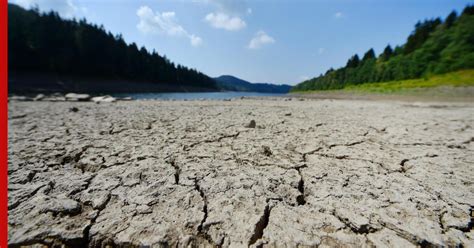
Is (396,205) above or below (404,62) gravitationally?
below

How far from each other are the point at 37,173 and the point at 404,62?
3123 cm

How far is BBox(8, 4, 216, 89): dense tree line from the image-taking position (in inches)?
1032

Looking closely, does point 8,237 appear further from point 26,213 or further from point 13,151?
point 13,151

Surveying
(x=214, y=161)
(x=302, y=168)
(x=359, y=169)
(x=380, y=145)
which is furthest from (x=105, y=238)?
(x=380, y=145)

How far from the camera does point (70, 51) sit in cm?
3022

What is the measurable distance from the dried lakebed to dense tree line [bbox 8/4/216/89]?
1366 inches

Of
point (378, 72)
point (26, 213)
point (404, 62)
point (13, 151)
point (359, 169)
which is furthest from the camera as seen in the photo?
point (378, 72)

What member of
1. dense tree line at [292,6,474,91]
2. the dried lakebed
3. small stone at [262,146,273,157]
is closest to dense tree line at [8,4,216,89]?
the dried lakebed

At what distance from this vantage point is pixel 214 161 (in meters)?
1.70

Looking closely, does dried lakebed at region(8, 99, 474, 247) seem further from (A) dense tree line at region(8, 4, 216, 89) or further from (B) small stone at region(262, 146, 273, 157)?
(A) dense tree line at region(8, 4, 216, 89)

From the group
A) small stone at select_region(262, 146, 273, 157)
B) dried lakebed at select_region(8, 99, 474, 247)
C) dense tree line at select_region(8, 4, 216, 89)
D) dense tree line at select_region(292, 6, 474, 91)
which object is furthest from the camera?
dense tree line at select_region(8, 4, 216, 89)

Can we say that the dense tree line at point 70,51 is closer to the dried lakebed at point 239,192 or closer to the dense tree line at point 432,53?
the dried lakebed at point 239,192

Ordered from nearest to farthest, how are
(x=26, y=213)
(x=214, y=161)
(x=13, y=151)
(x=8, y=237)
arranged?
(x=8, y=237) → (x=26, y=213) → (x=214, y=161) → (x=13, y=151)

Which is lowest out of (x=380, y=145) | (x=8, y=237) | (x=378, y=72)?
(x=8, y=237)
